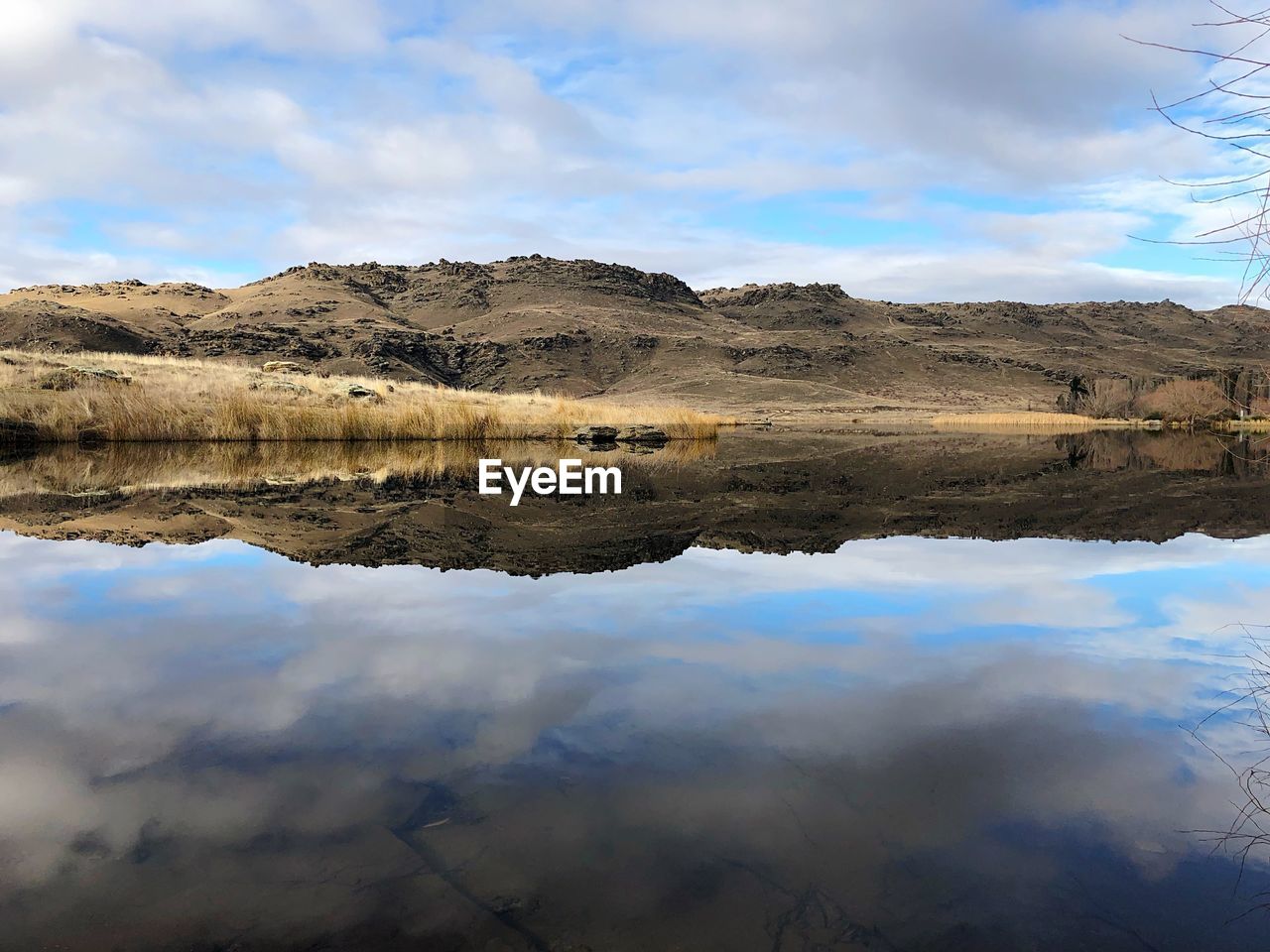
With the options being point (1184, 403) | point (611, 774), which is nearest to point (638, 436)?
point (611, 774)

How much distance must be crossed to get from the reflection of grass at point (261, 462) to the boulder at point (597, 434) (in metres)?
2.46

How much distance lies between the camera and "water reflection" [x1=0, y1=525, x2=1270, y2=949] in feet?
7.64

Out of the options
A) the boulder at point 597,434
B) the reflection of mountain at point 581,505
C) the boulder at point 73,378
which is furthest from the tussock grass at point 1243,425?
the boulder at point 73,378

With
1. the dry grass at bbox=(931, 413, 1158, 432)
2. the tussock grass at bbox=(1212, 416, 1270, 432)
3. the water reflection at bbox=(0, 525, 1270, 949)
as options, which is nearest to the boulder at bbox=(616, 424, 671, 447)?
the water reflection at bbox=(0, 525, 1270, 949)

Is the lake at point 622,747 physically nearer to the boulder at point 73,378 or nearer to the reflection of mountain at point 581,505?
the reflection of mountain at point 581,505

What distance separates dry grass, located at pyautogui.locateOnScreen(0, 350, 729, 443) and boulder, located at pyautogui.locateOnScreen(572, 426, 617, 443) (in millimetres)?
1037

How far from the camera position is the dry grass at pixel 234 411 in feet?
70.5

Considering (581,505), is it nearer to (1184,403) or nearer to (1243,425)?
(1184,403)

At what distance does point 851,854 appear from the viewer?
262cm

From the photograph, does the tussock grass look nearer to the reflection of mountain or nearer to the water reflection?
the reflection of mountain

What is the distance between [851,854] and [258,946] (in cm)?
172

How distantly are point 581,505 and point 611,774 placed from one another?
8515 millimetres

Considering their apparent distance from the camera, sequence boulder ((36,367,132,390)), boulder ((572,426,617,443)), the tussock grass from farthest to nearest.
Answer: the tussock grass, boulder ((572,426,617,443)), boulder ((36,367,132,390))

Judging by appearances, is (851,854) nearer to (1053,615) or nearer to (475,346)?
(1053,615)
